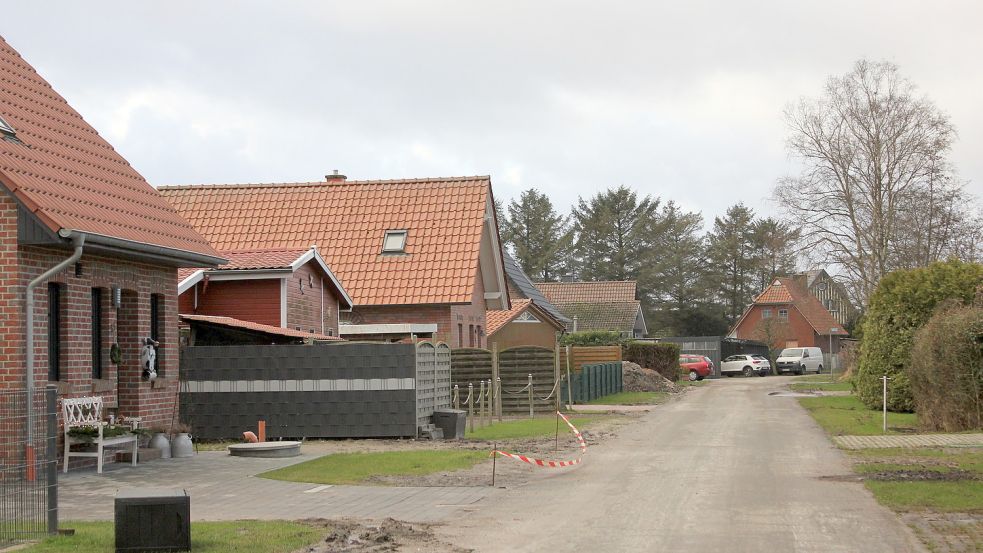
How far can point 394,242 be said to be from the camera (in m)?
34.8

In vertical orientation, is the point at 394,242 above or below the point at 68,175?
above

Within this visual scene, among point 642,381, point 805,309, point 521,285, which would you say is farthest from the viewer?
point 805,309

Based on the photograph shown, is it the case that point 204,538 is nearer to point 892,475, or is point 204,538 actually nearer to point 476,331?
point 892,475

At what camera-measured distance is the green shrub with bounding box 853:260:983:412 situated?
27.0 meters

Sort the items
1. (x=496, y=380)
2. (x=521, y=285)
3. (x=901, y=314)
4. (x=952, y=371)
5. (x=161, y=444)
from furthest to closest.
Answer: (x=521, y=285) < (x=496, y=380) < (x=901, y=314) < (x=952, y=371) < (x=161, y=444)

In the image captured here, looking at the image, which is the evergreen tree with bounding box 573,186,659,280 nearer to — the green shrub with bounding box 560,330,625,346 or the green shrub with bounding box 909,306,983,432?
the green shrub with bounding box 560,330,625,346

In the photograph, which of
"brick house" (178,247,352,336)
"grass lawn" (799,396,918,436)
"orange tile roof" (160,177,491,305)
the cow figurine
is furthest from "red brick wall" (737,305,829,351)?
the cow figurine

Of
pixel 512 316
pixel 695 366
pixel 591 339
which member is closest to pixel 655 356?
pixel 591 339

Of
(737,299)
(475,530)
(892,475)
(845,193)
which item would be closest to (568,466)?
(892,475)

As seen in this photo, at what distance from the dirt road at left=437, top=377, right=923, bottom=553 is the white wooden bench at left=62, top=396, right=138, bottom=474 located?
6084 millimetres

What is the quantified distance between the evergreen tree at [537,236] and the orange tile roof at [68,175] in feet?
263

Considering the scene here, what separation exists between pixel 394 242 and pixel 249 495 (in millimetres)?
20970

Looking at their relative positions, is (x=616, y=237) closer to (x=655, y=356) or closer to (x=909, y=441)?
(x=655, y=356)

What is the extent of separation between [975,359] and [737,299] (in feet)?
263
